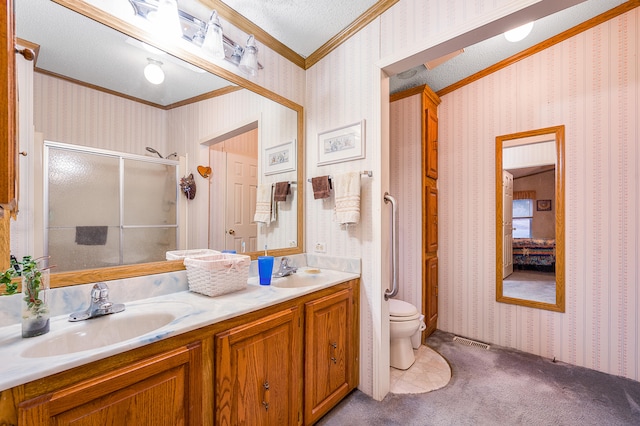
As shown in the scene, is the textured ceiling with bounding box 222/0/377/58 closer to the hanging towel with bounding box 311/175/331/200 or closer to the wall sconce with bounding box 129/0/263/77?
the wall sconce with bounding box 129/0/263/77

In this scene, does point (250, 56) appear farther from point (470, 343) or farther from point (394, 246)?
point (470, 343)

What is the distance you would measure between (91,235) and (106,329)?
17.5 inches

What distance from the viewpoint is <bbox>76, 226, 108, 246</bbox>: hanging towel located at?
1247 millimetres

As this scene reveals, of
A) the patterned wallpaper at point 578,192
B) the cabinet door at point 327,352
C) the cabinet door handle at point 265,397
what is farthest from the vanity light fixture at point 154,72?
the patterned wallpaper at point 578,192

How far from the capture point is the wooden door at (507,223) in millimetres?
2564

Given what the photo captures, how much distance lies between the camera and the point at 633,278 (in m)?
2.03

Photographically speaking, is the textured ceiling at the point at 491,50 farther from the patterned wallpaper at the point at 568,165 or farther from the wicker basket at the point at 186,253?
the wicker basket at the point at 186,253

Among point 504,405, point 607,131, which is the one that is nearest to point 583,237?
point 607,131

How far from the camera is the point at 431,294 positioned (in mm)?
2803

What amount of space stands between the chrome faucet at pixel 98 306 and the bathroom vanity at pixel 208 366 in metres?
0.04

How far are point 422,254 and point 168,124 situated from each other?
2.31 meters

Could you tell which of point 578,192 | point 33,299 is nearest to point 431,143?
point 578,192

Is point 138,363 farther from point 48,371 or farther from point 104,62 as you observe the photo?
point 104,62

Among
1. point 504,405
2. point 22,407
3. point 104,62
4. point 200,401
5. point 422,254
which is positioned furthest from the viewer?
point 422,254
